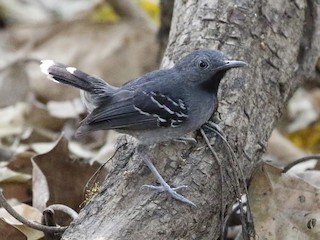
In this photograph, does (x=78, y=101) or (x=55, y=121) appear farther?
(x=78, y=101)

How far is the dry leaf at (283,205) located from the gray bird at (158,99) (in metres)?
0.58

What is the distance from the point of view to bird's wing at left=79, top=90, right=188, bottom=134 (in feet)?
13.7

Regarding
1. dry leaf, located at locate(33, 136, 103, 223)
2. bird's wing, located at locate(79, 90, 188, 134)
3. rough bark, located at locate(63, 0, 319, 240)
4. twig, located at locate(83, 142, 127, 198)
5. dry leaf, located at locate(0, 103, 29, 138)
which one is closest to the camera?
rough bark, located at locate(63, 0, 319, 240)

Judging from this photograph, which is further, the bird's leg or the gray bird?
the gray bird

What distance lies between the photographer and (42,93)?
7.68 meters

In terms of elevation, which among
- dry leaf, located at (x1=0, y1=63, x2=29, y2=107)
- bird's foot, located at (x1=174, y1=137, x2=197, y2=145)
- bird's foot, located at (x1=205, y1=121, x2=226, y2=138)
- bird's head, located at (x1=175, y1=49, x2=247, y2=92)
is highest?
bird's head, located at (x1=175, y1=49, x2=247, y2=92)

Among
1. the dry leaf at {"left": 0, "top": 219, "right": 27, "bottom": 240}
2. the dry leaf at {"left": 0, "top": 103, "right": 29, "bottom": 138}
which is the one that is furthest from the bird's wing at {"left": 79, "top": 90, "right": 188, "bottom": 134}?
the dry leaf at {"left": 0, "top": 103, "right": 29, "bottom": 138}

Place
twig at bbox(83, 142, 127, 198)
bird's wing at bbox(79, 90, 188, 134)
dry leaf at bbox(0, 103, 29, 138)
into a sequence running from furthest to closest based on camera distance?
dry leaf at bbox(0, 103, 29, 138) → twig at bbox(83, 142, 127, 198) → bird's wing at bbox(79, 90, 188, 134)

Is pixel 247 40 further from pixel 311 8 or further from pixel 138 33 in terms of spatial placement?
pixel 138 33

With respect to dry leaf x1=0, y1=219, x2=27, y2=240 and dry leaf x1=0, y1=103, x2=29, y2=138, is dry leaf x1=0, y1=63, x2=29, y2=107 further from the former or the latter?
dry leaf x1=0, y1=219, x2=27, y2=240

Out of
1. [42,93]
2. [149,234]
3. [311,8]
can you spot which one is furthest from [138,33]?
[149,234]

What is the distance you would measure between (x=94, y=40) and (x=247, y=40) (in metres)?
3.72

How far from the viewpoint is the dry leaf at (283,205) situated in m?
4.39

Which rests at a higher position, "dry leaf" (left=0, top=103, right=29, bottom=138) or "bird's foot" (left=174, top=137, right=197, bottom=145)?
"bird's foot" (left=174, top=137, right=197, bottom=145)
